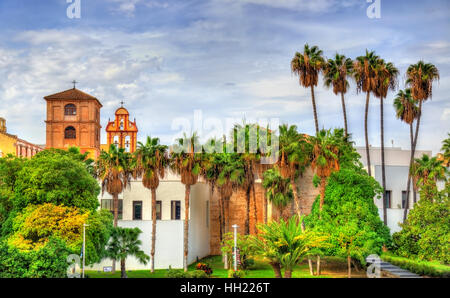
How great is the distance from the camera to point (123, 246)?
43.9 meters

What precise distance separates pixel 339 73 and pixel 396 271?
20.5 m

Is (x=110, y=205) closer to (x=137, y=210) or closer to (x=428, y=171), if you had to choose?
(x=137, y=210)

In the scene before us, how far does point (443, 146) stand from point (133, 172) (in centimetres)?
2809

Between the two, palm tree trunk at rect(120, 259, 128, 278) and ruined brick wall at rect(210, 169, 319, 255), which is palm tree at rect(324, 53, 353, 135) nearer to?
ruined brick wall at rect(210, 169, 319, 255)

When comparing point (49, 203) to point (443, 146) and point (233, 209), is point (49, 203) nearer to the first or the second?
point (233, 209)

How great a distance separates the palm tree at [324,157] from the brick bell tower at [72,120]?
45.9 m

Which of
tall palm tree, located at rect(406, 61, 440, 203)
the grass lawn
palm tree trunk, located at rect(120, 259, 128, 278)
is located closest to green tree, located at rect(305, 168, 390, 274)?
the grass lawn

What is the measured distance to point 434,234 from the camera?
37.7 metres

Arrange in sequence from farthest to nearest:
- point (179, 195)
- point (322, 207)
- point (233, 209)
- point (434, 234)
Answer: point (233, 209), point (179, 195), point (322, 207), point (434, 234)

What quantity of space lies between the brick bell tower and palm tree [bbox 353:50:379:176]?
4149cm

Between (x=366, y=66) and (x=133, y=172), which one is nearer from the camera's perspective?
(x=133, y=172)
